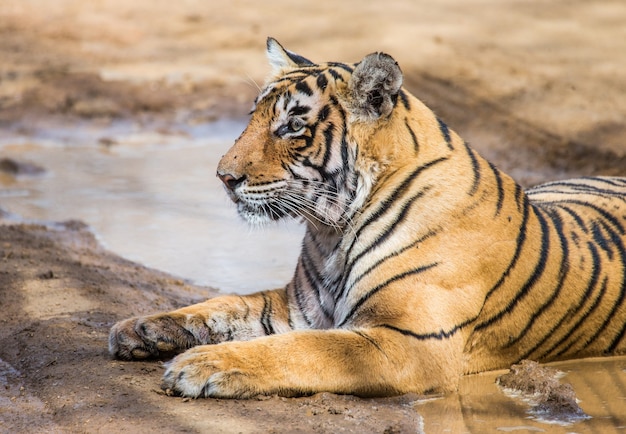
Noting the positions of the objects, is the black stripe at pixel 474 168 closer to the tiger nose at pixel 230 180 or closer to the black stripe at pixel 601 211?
the black stripe at pixel 601 211

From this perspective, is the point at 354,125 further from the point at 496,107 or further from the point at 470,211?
the point at 496,107

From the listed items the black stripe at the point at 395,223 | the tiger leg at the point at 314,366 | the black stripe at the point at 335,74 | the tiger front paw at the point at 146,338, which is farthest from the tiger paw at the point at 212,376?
the black stripe at the point at 335,74

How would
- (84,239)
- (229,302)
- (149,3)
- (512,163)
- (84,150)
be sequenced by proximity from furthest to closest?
(149,3)
(84,150)
(512,163)
(84,239)
(229,302)

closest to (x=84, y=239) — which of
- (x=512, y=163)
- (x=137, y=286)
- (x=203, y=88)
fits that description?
(x=137, y=286)

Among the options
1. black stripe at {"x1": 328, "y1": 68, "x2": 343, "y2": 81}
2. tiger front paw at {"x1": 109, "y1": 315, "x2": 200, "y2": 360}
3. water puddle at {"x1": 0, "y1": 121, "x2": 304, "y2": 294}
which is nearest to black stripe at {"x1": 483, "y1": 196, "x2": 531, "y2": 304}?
black stripe at {"x1": 328, "y1": 68, "x2": 343, "y2": 81}

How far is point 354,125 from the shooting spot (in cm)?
359

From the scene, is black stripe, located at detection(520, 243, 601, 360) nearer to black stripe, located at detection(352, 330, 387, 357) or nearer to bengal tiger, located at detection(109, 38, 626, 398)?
bengal tiger, located at detection(109, 38, 626, 398)

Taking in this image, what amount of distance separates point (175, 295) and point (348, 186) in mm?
1388

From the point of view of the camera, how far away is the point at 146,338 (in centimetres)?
354

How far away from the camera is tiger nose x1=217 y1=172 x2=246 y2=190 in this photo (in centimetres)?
357

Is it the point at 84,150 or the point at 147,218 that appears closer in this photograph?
the point at 147,218

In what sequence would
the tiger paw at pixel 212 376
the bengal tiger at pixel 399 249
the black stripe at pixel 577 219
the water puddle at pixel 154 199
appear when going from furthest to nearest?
the water puddle at pixel 154 199 → the black stripe at pixel 577 219 → the bengal tiger at pixel 399 249 → the tiger paw at pixel 212 376

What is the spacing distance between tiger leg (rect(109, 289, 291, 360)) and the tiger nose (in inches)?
20.3

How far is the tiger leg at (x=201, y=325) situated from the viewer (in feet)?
11.6
